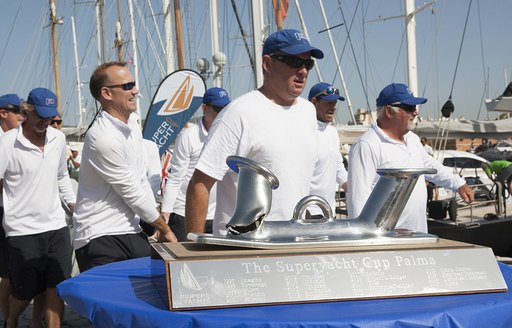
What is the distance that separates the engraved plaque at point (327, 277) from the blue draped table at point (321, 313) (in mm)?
23

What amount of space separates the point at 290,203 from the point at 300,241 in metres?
1.09

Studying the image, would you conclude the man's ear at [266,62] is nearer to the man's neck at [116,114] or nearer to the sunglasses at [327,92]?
the man's neck at [116,114]

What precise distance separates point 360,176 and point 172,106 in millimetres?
6279

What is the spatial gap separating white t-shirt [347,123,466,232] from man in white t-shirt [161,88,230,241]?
195 centimetres

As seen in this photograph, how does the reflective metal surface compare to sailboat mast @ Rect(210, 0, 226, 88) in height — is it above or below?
below

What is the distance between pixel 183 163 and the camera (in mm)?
6051

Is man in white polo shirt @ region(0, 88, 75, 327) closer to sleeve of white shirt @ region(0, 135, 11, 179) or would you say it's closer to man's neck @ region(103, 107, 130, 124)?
sleeve of white shirt @ region(0, 135, 11, 179)

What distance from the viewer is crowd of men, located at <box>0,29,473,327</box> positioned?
299 cm

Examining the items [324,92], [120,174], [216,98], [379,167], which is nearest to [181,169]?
[216,98]

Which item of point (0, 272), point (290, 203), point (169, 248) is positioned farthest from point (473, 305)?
point (0, 272)

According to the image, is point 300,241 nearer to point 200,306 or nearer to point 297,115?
point 200,306

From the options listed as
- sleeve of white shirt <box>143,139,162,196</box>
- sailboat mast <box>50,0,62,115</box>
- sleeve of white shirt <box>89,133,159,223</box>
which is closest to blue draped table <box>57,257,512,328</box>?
sleeve of white shirt <box>89,133,159,223</box>

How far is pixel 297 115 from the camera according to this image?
315 cm

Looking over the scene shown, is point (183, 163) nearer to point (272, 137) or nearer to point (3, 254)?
point (3, 254)
